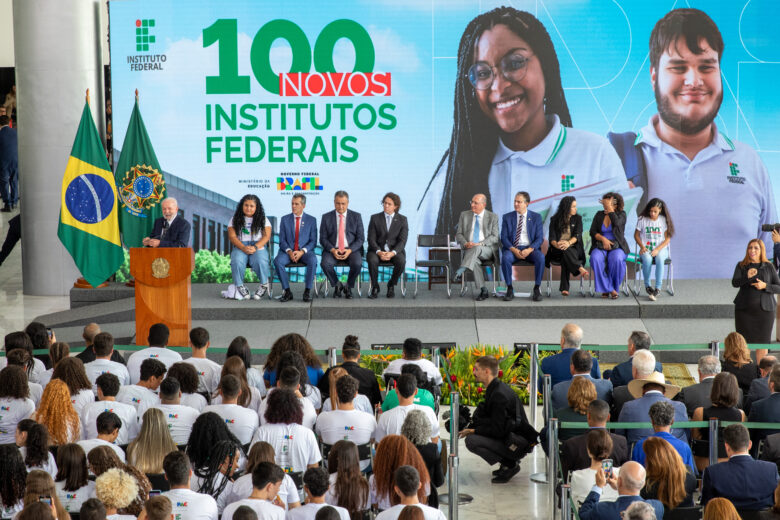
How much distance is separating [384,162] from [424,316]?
2.62 m

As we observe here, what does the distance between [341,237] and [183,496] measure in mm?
7241

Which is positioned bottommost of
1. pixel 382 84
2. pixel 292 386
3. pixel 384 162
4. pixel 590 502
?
pixel 590 502

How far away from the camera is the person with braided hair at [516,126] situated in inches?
511

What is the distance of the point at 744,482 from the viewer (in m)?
5.05

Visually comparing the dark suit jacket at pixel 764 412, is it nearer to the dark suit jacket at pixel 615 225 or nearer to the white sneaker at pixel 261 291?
the dark suit jacket at pixel 615 225

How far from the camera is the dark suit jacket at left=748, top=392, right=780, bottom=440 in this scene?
6062 mm

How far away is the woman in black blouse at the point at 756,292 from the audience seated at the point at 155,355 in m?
5.33

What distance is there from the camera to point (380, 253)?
11.7m

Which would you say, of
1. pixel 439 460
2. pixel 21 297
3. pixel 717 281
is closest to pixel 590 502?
pixel 439 460

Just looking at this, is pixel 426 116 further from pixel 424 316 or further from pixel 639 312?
→ pixel 639 312

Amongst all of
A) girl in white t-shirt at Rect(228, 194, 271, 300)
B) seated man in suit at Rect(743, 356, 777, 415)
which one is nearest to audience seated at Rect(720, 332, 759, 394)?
seated man in suit at Rect(743, 356, 777, 415)

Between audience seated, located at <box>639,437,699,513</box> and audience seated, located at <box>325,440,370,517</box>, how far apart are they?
4.49 feet

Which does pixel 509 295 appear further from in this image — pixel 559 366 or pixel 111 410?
pixel 111 410

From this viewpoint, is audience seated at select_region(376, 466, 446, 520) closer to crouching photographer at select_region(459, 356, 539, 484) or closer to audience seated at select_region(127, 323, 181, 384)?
crouching photographer at select_region(459, 356, 539, 484)
